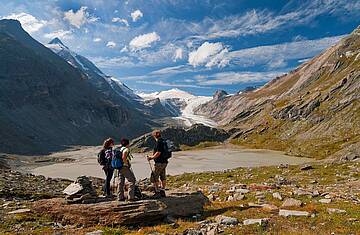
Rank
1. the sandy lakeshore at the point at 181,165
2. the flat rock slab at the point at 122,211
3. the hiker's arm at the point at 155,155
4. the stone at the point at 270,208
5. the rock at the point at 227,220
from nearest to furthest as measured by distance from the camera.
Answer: the rock at the point at 227,220 < the flat rock slab at the point at 122,211 < the stone at the point at 270,208 < the hiker's arm at the point at 155,155 < the sandy lakeshore at the point at 181,165

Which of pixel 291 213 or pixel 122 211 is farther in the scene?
pixel 122 211

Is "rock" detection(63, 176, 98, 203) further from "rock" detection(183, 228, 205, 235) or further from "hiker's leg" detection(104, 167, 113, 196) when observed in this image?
"rock" detection(183, 228, 205, 235)

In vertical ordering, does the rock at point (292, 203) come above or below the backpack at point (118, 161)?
below

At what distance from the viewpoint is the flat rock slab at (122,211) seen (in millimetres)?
20750

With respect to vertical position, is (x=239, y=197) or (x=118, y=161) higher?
(x=118, y=161)

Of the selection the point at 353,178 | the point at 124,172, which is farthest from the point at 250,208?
the point at 353,178

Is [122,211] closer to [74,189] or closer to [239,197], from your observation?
[74,189]

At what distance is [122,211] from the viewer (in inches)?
822

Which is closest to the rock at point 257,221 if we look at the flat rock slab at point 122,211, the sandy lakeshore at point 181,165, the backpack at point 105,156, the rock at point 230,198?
the flat rock slab at point 122,211

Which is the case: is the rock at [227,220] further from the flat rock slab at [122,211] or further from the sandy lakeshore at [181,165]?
the sandy lakeshore at [181,165]

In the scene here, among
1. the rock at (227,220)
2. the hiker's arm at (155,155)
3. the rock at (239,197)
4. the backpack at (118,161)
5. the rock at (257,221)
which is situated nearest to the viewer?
the rock at (257,221)

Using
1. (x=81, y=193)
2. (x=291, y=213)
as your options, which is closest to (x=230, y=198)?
(x=291, y=213)

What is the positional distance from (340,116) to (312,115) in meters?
25.0

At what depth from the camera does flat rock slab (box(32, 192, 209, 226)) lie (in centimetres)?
2075
